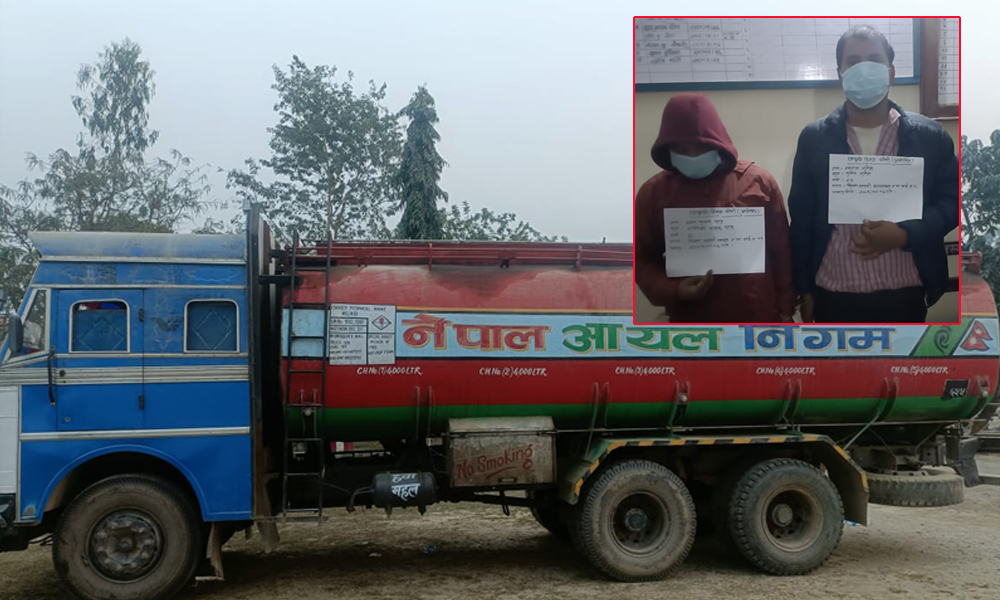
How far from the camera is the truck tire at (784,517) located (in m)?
7.56

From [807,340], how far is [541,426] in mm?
2559

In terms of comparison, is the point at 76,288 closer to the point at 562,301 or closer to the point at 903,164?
the point at 562,301

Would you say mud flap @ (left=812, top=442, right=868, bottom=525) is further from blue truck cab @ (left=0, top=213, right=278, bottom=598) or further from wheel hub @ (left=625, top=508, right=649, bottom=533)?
blue truck cab @ (left=0, top=213, right=278, bottom=598)

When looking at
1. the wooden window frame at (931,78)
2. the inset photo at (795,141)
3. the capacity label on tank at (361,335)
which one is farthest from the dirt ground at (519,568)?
the wooden window frame at (931,78)

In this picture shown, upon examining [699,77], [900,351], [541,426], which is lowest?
[541,426]

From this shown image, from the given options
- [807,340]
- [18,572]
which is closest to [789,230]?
[807,340]

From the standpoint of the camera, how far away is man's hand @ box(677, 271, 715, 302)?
5.43 meters

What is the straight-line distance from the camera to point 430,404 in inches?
284

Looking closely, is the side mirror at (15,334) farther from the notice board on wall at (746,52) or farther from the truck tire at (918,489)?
the truck tire at (918,489)

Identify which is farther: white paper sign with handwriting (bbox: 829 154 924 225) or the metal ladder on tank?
the metal ladder on tank

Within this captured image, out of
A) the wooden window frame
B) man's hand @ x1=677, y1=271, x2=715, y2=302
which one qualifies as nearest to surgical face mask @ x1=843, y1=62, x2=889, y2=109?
the wooden window frame

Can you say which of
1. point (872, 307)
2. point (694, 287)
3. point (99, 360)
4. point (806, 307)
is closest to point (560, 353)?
point (694, 287)

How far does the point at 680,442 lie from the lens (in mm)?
7484

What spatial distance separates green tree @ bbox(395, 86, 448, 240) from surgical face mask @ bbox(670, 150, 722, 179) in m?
14.2
